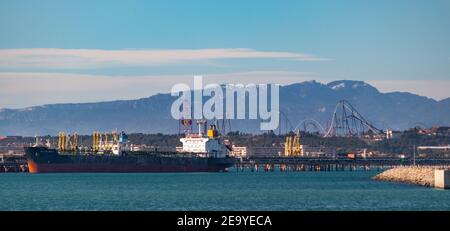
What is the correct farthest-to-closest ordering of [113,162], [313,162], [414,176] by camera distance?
1. [313,162]
2. [113,162]
3. [414,176]

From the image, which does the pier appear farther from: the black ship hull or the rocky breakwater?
the rocky breakwater

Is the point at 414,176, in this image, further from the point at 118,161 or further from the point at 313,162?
the point at 313,162

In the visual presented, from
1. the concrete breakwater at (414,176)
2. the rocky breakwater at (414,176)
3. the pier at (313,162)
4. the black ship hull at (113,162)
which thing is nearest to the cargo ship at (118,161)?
the black ship hull at (113,162)

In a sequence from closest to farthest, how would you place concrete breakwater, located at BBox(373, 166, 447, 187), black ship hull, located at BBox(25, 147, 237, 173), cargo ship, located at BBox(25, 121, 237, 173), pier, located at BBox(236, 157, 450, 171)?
concrete breakwater, located at BBox(373, 166, 447, 187)
black ship hull, located at BBox(25, 147, 237, 173)
cargo ship, located at BBox(25, 121, 237, 173)
pier, located at BBox(236, 157, 450, 171)

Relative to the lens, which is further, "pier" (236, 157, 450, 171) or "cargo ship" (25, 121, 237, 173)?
"pier" (236, 157, 450, 171)

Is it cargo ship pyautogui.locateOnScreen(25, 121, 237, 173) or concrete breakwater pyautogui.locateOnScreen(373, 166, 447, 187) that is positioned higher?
cargo ship pyautogui.locateOnScreen(25, 121, 237, 173)

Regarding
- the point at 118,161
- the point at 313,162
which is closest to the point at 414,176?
the point at 118,161

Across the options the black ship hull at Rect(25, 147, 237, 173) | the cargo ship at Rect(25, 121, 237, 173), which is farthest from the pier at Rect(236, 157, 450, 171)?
the black ship hull at Rect(25, 147, 237, 173)

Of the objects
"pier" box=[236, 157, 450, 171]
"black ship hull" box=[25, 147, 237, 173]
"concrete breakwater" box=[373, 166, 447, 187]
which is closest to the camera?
"concrete breakwater" box=[373, 166, 447, 187]

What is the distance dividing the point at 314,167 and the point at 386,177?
82242 millimetres

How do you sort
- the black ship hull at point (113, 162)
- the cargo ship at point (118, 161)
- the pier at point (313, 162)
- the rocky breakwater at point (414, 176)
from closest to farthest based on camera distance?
the rocky breakwater at point (414, 176) < the black ship hull at point (113, 162) < the cargo ship at point (118, 161) < the pier at point (313, 162)

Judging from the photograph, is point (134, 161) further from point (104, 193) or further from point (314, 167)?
point (104, 193)

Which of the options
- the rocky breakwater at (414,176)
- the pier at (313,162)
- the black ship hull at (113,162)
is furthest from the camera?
the pier at (313,162)

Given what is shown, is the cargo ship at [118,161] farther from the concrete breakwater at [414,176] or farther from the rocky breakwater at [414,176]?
the concrete breakwater at [414,176]
